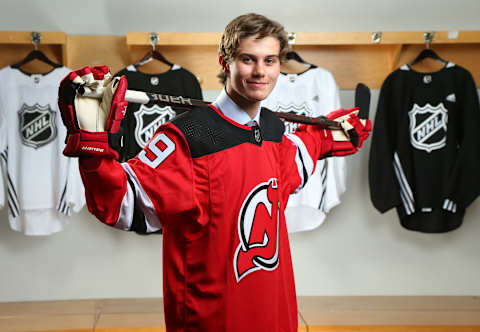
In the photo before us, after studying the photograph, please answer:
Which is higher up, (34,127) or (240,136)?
(240,136)

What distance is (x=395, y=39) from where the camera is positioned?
2035 mm

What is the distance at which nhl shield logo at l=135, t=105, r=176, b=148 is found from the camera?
6.42 feet

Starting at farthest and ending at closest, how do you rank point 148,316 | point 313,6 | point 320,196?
1. point 313,6
2. point 320,196
3. point 148,316

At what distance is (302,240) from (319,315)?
45cm

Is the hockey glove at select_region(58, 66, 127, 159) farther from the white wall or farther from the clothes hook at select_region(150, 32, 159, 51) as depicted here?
the white wall

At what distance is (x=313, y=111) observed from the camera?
2.09 metres

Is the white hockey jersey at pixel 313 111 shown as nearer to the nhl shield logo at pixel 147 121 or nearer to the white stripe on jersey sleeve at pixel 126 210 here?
the nhl shield logo at pixel 147 121

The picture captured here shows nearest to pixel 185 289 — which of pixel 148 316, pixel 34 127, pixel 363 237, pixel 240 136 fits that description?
pixel 240 136

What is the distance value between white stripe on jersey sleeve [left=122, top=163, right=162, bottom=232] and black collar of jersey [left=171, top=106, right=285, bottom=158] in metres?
0.14

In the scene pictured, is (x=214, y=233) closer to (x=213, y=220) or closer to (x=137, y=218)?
(x=213, y=220)

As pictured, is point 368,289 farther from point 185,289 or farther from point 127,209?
point 127,209

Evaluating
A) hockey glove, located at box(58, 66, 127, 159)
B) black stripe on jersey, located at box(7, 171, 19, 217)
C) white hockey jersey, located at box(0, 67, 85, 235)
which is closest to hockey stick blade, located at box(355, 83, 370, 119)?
hockey glove, located at box(58, 66, 127, 159)

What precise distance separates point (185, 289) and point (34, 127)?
1.37m

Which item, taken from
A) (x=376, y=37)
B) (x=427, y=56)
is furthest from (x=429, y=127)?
(x=376, y=37)
